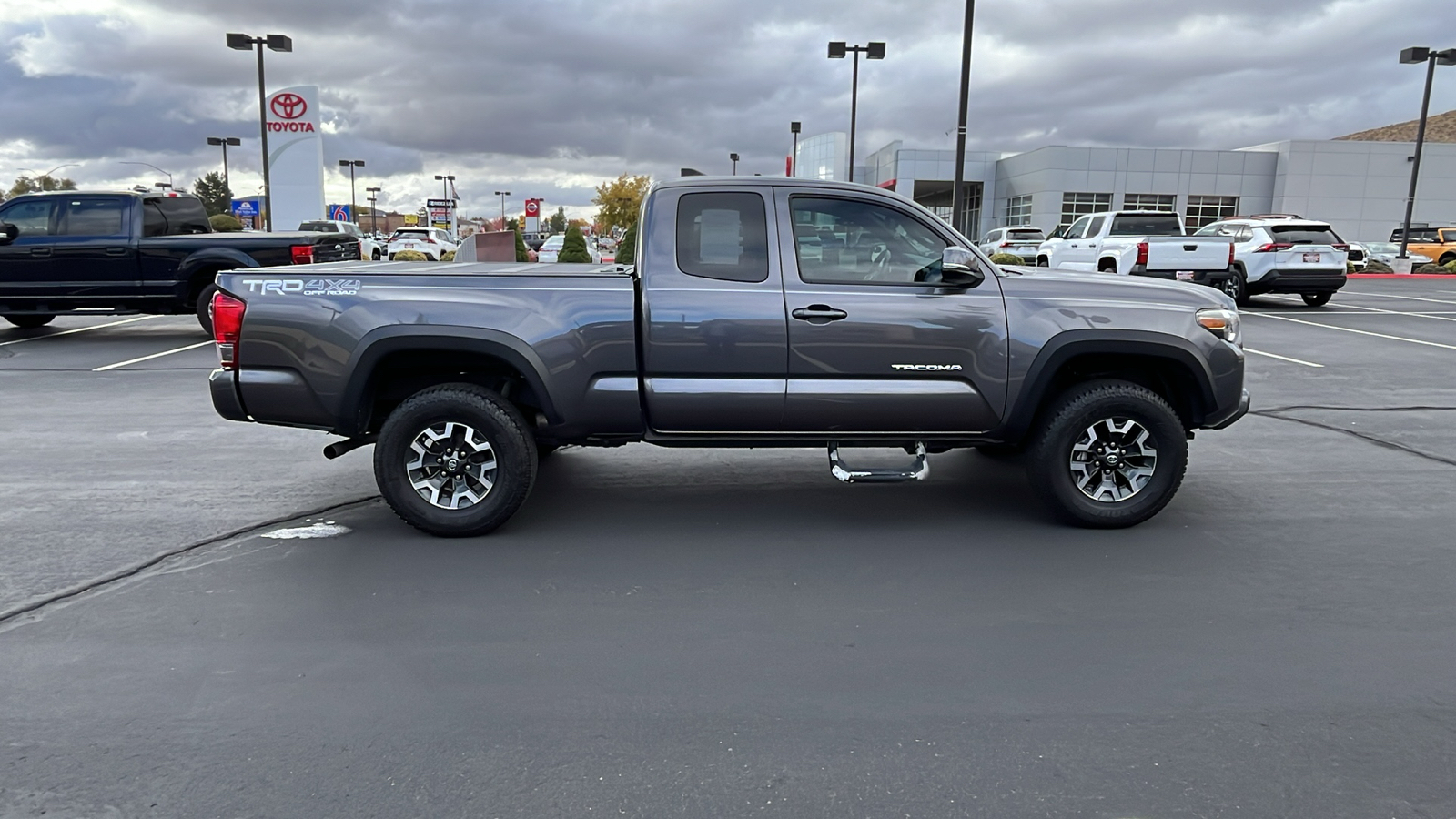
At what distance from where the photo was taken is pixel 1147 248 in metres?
18.5

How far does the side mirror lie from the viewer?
534cm

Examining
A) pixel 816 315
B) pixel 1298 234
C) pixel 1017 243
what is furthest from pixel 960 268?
pixel 1017 243

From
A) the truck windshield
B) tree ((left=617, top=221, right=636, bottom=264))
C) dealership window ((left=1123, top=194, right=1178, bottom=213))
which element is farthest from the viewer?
dealership window ((left=1123, top=194, right=1178, bottom=213))

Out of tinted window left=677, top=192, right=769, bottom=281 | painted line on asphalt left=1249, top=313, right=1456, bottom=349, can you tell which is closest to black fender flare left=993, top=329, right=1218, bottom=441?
tinted window left=677, top=192, right=769, bottom=281

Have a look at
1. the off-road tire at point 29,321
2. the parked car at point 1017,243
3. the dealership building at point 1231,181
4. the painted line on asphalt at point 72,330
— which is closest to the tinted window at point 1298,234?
the parked car at point 1017,243

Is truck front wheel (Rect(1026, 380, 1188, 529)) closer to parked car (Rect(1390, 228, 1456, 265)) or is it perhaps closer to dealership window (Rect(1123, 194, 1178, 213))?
parked car (Rect(1390, 228, 1456, 265))

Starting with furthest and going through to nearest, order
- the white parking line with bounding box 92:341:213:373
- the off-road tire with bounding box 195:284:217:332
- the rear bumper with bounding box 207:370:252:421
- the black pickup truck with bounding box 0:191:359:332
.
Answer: the black pickup truck with bounding box 0:191:359:332, the off-road tire with bounding box 195:284:217:332, the white parking line with bounding box 92:341:213:373, the rear bumper with bounding box 207:370:252:421

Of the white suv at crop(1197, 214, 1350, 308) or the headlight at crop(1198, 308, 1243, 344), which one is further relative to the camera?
the white suv at crop(1197, 214, 1350, 308)

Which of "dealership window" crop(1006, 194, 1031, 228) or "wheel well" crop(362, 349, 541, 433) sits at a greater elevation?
"dealership window" crop(1006, 194, 1031, 228)

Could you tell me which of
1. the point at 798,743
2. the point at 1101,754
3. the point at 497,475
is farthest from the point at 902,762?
the point at 497,475

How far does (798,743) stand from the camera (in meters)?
3.40

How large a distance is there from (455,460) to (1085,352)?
3477 millimetres

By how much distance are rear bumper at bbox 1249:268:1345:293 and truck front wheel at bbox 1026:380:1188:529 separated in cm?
1569

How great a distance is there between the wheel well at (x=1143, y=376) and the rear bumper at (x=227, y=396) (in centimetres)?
437
